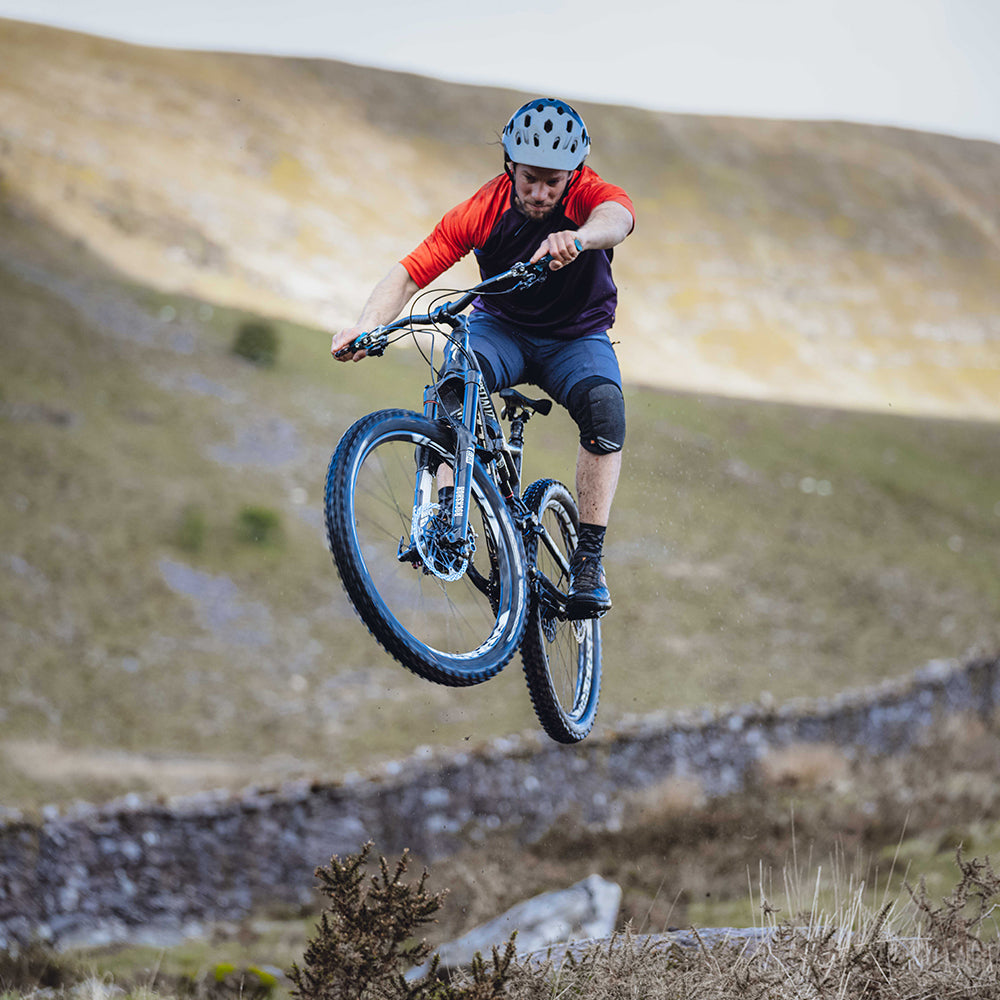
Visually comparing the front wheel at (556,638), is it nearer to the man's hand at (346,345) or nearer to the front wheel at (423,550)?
the front wheel at (423,550)

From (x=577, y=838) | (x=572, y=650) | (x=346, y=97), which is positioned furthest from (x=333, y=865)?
(x=346, y=97)

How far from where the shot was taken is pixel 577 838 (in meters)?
18.5

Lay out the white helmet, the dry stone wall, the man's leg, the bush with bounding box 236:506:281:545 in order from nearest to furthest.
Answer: the white helmet → the man's leg → the dry stone wall → the bush with bounding box 236:506:281:545

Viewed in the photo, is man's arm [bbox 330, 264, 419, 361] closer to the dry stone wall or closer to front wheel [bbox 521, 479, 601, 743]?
front wheel [bbox 521, 479, 601, 743]

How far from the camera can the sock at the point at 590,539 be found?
21.9 ft

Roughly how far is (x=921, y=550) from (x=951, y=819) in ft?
62.4

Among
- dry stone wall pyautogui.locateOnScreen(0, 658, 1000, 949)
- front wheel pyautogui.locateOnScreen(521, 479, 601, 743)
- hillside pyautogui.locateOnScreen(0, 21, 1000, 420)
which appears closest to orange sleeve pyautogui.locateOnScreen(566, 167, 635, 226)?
front wheel pyautogui.locateOnScreen(521, 479, 601, 743)

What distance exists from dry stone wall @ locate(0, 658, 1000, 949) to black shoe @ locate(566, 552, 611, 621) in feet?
43.3

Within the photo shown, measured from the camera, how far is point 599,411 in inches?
251

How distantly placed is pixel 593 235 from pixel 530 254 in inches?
26.1

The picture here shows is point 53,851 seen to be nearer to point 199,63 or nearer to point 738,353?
point 738,353

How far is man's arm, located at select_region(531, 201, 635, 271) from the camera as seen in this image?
5625 millimetres

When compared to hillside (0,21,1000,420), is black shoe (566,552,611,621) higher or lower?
lower

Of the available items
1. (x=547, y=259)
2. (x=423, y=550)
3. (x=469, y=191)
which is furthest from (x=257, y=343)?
→ (x=423, y=550)
